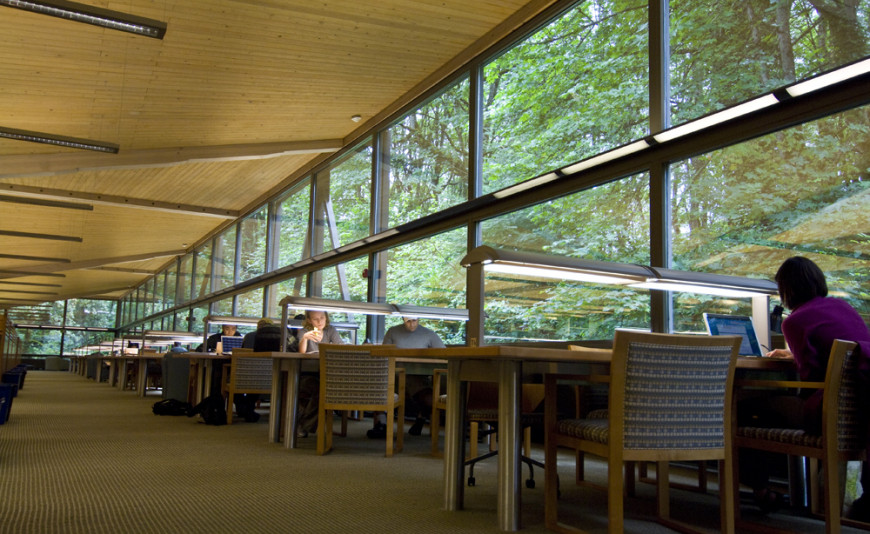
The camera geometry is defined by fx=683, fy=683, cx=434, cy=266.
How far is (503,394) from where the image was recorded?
2.70m

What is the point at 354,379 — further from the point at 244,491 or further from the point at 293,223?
the point at 293,223

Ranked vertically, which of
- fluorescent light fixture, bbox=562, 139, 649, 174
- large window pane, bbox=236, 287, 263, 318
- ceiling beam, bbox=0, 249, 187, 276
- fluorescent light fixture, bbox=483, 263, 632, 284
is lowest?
fluorescent light fixture, bbox=483, 263, 632, 284

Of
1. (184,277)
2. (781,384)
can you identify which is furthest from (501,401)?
(184,277)

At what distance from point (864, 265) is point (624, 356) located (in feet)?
7.30

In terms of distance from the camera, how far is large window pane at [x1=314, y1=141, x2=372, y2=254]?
9500 mm

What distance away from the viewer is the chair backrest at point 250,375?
6418 millimetres

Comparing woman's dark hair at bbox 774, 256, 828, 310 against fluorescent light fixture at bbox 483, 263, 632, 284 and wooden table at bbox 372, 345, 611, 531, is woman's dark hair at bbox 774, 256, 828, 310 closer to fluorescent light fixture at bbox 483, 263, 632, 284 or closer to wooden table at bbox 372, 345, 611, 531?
fluorescent light fixture at bbox 483, 263, 632, 284

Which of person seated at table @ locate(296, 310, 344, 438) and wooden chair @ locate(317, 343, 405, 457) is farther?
person seated at table @ locate(296, 310, 344, 438)

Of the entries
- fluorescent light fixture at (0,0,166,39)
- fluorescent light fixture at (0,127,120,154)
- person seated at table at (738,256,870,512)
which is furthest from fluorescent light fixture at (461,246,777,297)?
fluorescent light fixture at (0,127,120,154)

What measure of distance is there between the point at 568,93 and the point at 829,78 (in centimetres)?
231

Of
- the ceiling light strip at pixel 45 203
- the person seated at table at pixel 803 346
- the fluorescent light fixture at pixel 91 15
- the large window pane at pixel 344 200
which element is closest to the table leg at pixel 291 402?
the fluorescent light fixture at pixel 91 15

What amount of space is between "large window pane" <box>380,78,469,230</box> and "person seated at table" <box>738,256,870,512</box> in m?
4.44

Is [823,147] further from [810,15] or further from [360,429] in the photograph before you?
[360,429]

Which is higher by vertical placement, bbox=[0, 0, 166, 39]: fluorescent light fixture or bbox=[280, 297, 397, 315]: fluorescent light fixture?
bbox=[0, 0, 166, 39]: fluorescent light fixture
